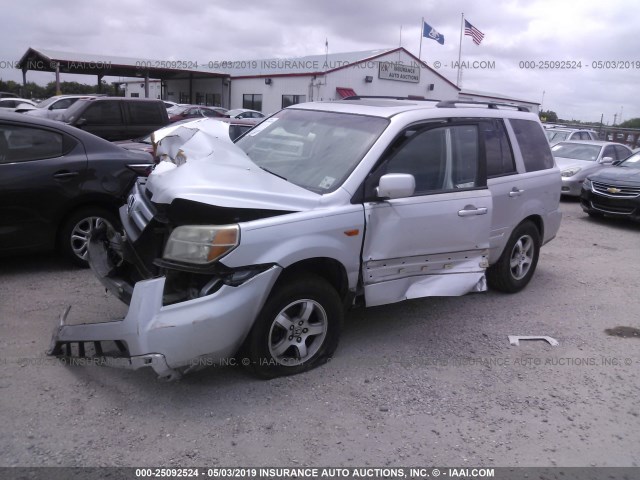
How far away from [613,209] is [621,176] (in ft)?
2.57

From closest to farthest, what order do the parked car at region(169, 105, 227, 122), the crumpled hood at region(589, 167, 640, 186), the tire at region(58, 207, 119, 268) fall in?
the tire at region(58, 207, 119, 268) < the crumpled hood at region(589, 167, 640, 186) < the parked car at region(169, 105, 227, 122)

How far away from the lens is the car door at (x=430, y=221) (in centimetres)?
398

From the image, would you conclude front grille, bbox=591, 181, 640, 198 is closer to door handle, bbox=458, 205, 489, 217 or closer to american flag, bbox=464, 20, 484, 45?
door handle, bbox=458, 205, 489, 217

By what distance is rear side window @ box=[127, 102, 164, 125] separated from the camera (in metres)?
13.9

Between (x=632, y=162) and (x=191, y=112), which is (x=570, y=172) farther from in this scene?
(x=191, y=112)

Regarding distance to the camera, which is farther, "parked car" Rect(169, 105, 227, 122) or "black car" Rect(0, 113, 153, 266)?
"parked car" Rect(169, 105, 227, 122)

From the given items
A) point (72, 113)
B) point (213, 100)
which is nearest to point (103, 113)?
point (72, 113)

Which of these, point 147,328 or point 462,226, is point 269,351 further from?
point 462,226

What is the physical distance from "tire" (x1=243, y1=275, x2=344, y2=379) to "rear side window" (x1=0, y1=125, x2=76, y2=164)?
322 centimetres

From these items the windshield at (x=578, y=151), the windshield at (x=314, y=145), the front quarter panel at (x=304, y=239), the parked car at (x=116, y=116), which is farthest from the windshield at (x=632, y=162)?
the parked car at (x=116, y=116)

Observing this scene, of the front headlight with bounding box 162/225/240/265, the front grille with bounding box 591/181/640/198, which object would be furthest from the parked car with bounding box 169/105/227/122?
the front headlight with bounding box 162/225/240/265

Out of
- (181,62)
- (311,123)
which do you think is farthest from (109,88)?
(311,123)

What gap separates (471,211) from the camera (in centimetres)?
446

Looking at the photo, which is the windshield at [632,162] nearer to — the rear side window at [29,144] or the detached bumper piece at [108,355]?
the rear side window at [29,144]
